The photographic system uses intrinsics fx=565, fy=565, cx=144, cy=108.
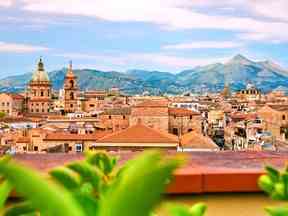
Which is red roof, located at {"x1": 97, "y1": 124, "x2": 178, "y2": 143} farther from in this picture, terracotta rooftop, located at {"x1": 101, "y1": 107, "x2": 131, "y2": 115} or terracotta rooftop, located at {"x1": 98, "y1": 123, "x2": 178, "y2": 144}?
terracotta rooftop, located at {"x1": 101, "y1": 107, "x2": 131, "y2": 115}

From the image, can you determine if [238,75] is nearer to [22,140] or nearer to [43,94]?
[43,94]

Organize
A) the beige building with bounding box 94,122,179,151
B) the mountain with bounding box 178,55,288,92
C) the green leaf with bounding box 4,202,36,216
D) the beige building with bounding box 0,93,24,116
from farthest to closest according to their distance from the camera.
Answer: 1. the mountain with bounding box 178,55,288,92
2. the beige building with bounding box 0,93,24,116
3. the beige building with bounding box 94,122,179,151
4. the green leaf with bounding box 4,202,36,216

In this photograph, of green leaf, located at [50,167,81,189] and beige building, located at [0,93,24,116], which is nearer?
green leaf, located at [50,167,81,189]

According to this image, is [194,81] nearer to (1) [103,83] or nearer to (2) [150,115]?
(1) [103,83]

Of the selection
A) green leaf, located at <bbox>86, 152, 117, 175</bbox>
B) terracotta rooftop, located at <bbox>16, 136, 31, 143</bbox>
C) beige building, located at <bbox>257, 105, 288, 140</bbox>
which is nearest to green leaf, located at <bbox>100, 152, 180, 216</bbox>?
green leaf, located at <bbox>86, 152, 117, 175</bbox>

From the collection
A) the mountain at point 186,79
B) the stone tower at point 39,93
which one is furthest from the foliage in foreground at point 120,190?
the mountain at point 186,79

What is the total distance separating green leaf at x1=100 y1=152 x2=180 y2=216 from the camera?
377 millimetres

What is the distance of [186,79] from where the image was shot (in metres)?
165

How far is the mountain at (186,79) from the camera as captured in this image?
128250 mm

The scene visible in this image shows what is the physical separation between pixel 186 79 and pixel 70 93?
105885 millimetres

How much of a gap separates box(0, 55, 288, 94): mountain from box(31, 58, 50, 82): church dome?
57855 mm

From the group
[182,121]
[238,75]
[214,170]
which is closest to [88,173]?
[214,170]

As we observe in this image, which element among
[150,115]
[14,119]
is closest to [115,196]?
[150,115]

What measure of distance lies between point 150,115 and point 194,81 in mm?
126105
